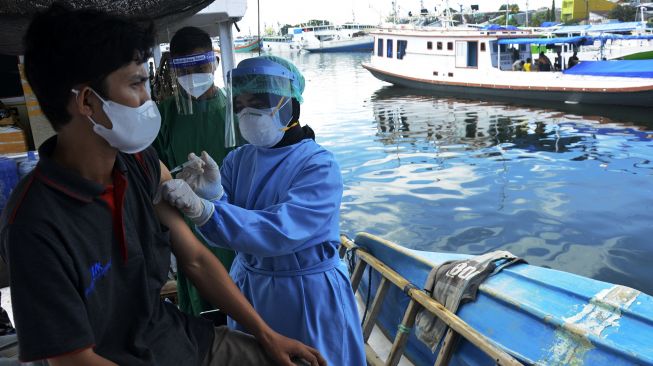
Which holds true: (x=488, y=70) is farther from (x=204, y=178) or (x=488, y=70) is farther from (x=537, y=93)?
(x=204, y=178)

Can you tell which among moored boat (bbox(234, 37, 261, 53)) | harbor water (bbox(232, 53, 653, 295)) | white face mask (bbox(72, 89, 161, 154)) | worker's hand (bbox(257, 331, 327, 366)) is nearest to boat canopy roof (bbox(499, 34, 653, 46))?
harbor water (bbox(232, 53, 653, 295))

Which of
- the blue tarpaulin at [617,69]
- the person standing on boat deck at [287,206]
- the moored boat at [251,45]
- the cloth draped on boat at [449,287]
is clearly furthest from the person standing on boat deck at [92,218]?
the blue tarpaulin at [617,69]

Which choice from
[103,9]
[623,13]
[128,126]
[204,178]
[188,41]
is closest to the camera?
[128,126]

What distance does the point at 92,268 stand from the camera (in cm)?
138

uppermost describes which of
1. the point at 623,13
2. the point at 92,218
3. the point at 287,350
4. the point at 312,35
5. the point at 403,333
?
the point at 312,35

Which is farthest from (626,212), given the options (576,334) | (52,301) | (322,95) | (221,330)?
(322,95)

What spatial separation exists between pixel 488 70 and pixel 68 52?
23570mm

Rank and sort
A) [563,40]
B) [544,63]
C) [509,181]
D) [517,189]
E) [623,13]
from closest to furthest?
[517,189] < [509,181] < [563,40] < [544,63] < [623,13]

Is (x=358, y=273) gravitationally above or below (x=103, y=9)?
below

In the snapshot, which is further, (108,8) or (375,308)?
(375,308)

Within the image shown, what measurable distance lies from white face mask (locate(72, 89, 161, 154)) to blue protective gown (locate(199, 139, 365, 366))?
1.24 feet

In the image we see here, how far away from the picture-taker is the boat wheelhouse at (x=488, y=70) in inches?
738

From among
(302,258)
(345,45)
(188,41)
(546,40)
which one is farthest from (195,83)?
(345,45)

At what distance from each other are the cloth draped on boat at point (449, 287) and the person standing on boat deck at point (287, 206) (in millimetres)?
1411
